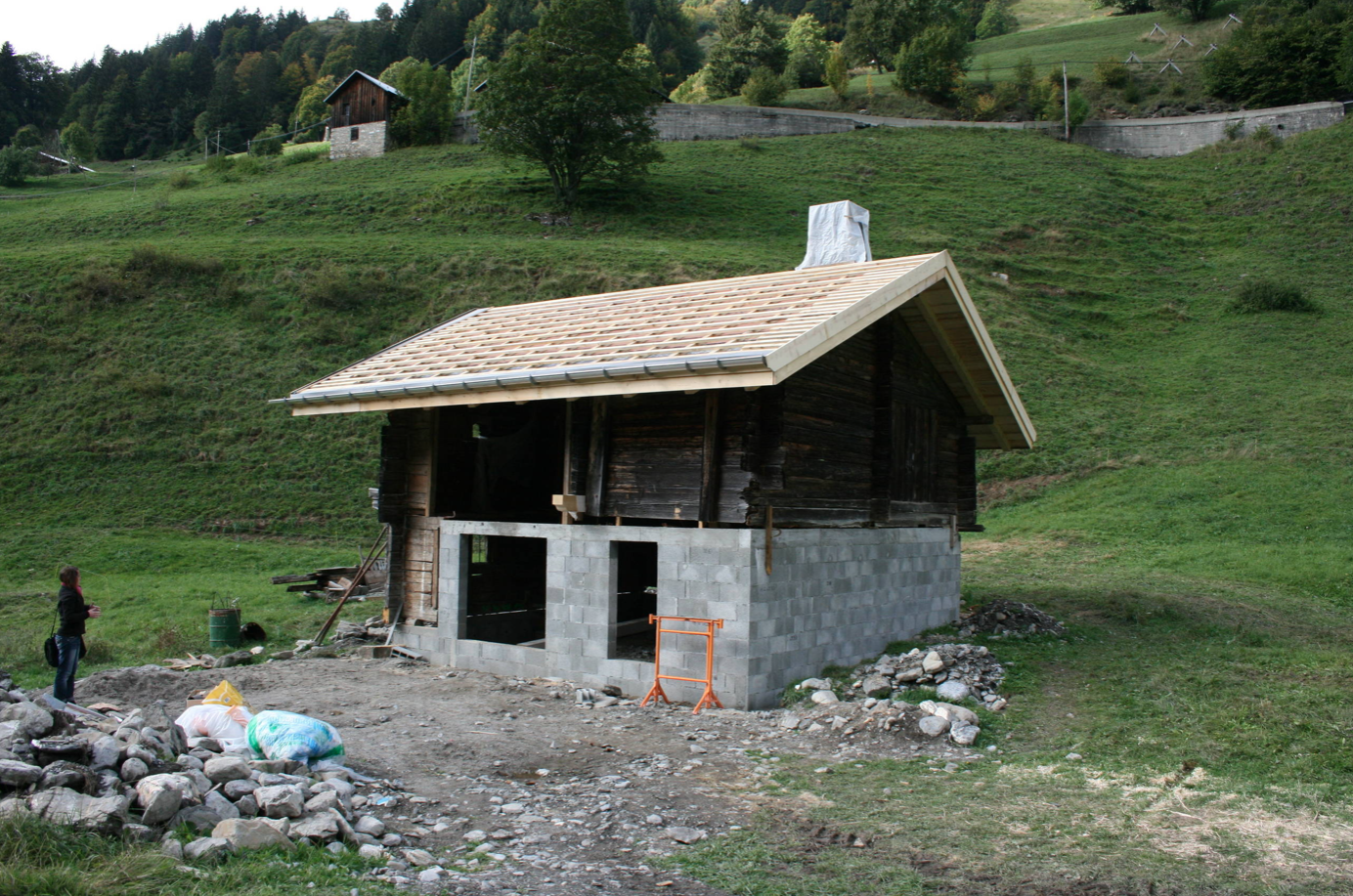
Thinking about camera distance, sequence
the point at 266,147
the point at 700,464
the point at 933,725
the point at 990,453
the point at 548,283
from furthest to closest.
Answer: the point at 266,147 < the point at 548,283 < the point at 990,453 < the point at 700,464 < the point at 933,725

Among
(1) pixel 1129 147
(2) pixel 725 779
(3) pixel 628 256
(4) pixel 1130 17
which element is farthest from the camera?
(4) pixel 1130 17

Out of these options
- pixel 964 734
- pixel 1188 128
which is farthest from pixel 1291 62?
pixel 964 734

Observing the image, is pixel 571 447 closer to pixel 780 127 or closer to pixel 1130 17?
pixel 780 127

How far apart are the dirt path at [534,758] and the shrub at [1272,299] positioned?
122 ft

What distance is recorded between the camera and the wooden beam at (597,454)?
12078 millimetres

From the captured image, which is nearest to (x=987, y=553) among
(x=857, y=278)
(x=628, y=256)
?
(x=857, y=278)

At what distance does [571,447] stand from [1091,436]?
22566mm

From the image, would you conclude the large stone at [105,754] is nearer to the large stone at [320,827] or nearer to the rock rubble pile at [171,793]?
the rock rubble pile at [171,793]

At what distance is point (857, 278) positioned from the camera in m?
12.1

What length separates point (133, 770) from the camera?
6.05 meters

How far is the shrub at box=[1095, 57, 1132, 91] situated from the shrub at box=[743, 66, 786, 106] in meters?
23.5

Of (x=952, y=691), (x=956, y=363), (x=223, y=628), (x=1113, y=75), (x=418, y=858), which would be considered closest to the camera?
(x=418, y=858)

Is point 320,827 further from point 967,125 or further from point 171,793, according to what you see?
point 967,125

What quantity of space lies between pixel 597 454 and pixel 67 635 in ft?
20.6
